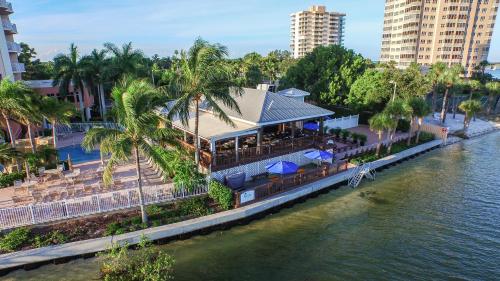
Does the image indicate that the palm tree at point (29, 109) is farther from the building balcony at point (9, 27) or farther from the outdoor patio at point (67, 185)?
the building balcony at point (9, 27)

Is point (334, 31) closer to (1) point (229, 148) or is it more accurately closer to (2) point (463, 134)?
(2) point (463, 134)

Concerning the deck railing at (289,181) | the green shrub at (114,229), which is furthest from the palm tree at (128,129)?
the deck railing at (289,181)

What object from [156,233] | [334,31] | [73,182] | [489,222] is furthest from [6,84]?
[334,31]

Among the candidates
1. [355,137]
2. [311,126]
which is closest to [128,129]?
[311,126]

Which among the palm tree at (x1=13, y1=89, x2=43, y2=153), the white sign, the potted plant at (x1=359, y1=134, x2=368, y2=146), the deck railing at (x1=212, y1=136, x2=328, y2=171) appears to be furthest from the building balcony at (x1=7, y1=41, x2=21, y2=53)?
the potted plant at (x1=359, y1=134, x2=368, y2=146)

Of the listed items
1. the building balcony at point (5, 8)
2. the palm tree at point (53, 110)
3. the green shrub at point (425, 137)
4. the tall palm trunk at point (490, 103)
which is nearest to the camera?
the palm tree at point (53, 110)
